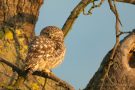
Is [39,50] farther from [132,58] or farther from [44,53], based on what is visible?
[132,58]

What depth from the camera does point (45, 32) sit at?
8.27 m

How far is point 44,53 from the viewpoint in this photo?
759 cm

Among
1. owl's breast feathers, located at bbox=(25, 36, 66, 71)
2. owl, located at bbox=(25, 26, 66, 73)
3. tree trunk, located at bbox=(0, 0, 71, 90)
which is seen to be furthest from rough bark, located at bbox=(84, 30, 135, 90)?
owl's breast feathers, located at bbox=(25, 36, 66, 71)

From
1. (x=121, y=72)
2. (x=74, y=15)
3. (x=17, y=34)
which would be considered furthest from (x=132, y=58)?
(x=17, y=34)

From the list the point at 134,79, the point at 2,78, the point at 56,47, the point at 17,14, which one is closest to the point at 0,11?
the point at 17,14

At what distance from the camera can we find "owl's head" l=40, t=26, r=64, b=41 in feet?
26.7

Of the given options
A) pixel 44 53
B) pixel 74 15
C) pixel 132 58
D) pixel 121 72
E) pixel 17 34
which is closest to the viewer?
pixel 44 53

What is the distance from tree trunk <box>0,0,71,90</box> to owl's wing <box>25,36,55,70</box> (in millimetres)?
976

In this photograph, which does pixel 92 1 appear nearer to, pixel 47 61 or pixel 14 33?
pixel 14 33

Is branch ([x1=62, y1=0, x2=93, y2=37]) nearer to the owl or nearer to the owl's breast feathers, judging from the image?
the owl

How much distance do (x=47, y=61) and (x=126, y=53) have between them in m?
2.74

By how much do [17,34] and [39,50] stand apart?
1.62m

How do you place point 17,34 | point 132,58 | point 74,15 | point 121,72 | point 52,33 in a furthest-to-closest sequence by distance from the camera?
point 132,58, point 121,72, point 74,15, point 17,34, point 52,33

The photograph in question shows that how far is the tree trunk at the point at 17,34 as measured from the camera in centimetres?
872
